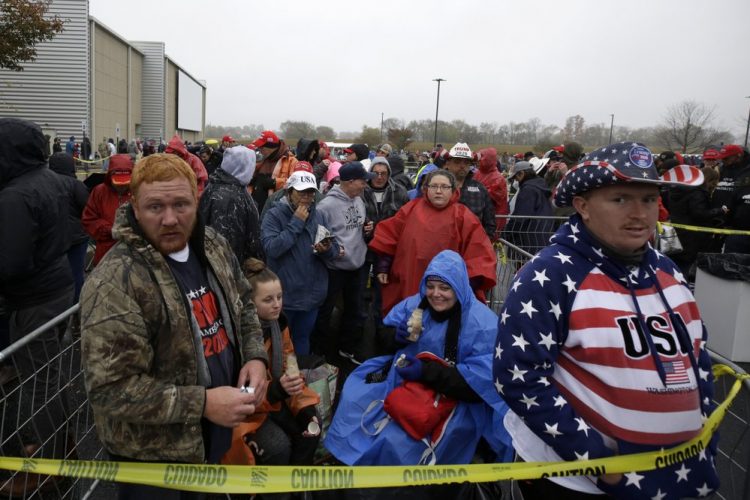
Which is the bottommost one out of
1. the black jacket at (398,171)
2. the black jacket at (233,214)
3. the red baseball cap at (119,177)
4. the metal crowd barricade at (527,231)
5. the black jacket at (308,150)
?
the metal crowd barricade at (527,231)

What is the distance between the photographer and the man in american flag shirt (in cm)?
174

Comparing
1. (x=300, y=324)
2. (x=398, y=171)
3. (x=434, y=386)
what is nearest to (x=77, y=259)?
(x=300, y=324)

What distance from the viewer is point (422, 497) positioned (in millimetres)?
2945

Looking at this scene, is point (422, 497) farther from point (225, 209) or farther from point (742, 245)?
point (742, 245)

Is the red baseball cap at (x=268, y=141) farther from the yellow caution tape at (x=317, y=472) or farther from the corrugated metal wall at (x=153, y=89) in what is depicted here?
the corrugated metal wall at (x=153, y=89)

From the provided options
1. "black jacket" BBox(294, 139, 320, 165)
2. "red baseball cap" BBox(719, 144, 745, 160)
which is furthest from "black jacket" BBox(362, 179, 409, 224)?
"red baseball cap" BBox(719, 144, 745, 160)

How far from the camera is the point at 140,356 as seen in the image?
5.90 ft

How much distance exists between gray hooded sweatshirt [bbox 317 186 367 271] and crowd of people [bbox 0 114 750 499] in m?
0.02

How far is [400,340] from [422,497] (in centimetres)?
97

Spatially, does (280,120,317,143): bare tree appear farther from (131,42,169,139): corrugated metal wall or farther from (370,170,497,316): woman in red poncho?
(370,170,497,316): woman in red poncho

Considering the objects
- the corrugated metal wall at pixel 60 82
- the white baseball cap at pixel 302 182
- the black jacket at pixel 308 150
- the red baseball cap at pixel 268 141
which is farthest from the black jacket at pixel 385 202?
the corrugated metal wall at pixel 60 82

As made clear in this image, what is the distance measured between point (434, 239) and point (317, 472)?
285cm

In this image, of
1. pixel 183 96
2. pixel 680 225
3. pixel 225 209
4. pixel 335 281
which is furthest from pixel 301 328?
pixel 183 96

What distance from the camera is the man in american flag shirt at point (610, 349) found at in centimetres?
174
